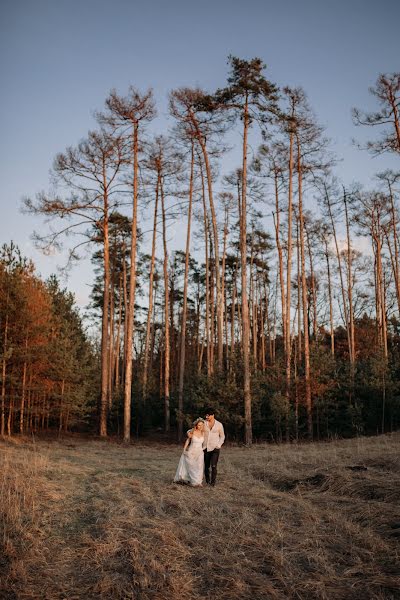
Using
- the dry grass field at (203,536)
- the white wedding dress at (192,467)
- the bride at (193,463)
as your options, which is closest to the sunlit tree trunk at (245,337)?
the dry grass field at (203,536)

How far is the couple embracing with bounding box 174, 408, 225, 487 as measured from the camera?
33.0 ft

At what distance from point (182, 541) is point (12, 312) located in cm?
1642

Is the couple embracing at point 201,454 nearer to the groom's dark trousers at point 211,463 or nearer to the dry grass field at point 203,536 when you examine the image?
the groom's dark trousers at point 211,463

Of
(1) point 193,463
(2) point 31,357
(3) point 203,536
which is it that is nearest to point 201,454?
(1) point 193,463

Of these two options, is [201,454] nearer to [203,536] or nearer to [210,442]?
[210,442]

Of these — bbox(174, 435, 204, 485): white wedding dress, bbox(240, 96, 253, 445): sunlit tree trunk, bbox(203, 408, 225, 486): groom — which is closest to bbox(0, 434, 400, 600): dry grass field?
bbox(174, 435, 204, 485): white wedding dress

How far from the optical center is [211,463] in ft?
33.5

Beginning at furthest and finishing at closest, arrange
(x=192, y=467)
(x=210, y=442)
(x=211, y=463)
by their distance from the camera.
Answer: (x=210, y=442), (x=211, y=463), (x=192, y=467)

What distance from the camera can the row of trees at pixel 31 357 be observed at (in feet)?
65.8

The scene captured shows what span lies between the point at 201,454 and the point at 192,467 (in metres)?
0.34

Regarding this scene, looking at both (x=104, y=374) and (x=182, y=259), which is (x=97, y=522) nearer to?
(x=104, y=374)

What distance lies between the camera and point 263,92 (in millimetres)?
18500

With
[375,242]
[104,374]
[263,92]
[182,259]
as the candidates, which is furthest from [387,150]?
[182,259]

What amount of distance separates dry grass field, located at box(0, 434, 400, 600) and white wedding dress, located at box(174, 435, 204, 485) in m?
0.36
